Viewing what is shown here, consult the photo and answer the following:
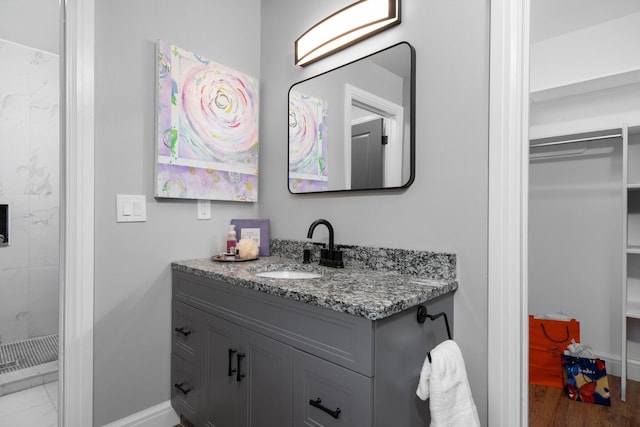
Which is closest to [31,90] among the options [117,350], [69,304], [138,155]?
[138,155]

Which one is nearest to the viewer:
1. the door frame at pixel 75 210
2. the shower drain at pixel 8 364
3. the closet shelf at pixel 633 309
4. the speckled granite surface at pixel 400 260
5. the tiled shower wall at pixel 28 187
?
the speckled granite surface at pixel 400 260

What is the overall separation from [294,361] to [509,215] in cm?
89

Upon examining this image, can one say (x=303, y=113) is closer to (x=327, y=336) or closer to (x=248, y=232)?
(x=248, y=232)

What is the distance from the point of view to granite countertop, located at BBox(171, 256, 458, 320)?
90 centimetres

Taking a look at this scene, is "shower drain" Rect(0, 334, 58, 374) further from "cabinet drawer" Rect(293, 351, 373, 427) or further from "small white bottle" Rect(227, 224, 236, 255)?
"cabinet drawer" Rect(293, 351, 373, 427)

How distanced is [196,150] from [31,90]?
6.84 ft

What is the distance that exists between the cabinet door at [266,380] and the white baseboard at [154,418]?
2.20 ft

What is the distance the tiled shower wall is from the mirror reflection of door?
2.56 m

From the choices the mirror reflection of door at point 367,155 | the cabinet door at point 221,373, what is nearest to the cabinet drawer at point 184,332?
the cabinet door at point 221,373

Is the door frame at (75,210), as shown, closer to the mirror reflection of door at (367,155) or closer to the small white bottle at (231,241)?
the small white bottle at (231,241)

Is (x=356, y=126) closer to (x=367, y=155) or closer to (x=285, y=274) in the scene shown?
(x=367, y=155)

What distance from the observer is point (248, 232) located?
6.20 feet

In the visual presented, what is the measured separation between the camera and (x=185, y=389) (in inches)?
61.1

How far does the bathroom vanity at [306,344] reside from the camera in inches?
34.6
